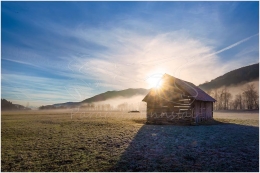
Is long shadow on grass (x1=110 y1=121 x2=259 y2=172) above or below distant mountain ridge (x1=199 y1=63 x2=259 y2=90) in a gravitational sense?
below

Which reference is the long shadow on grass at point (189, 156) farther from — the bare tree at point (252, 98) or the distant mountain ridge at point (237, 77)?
the distant mountain ridge at point (237, 77)

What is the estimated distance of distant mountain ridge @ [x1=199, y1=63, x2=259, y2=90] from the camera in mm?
150800

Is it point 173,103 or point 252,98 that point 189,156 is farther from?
point 252,98

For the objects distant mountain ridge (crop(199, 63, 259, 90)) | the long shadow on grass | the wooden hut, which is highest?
distant mountain ridge (crop(199, 63, 259, 90))

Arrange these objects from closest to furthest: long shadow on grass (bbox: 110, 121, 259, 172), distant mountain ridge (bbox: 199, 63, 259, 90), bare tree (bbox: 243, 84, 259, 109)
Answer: long shadow on grass (bbox: 110, 121, 259, 172), bare tree (bbox: 243, 84, 259, 109), distant mountain ridge (bbox: 199, 63, 259, 90)

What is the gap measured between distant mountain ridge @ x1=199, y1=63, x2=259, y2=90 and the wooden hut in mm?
147980

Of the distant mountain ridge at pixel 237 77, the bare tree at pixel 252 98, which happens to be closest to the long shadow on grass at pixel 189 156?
the bare tree at pixel 252 98

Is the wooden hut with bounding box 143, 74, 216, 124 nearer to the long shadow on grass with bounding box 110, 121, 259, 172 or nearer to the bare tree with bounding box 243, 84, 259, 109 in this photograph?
the long shadow on grass with bounding box 110, 121, 259, 172

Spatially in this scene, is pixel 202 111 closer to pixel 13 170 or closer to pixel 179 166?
pixel 179 166

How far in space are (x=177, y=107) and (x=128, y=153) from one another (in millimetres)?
17437

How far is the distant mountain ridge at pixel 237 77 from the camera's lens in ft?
495

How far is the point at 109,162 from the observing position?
30.8ft

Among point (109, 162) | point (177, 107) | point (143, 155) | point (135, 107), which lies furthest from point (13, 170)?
point (135, 107)

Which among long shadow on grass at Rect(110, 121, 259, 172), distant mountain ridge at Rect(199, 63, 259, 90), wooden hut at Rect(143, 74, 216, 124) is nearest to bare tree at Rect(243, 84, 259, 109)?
distant mountain ridge at Rect(199, 63, 259, 90)
